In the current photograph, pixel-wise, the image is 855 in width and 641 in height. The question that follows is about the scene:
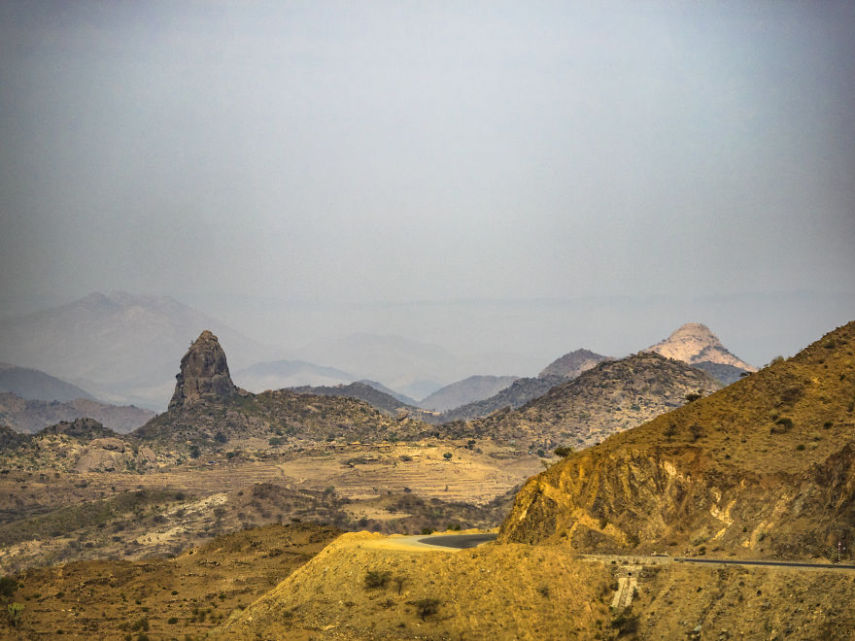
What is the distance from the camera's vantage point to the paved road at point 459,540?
6217cm

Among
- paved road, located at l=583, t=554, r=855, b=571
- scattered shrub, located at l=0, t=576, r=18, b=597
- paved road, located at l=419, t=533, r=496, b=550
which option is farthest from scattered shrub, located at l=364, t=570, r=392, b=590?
scattered shrub, located at l=0, t=576, r=18, b=597

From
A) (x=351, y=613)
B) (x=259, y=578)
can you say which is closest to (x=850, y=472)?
(x=351, y=613)

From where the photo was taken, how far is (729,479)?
160ft

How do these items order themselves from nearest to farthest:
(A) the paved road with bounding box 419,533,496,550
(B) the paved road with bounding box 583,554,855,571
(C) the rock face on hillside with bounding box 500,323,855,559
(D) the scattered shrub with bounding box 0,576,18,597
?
(B) the paved road with bounding box 583,554,855,571 < (C) the rock face on hillside with bounding box 500,323,855,559 < (A) the paved road with bounding box 419,533,496,550 < (D) the scattered shrub with bounding box 0,576,18,597

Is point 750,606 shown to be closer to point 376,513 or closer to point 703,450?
point 703,450

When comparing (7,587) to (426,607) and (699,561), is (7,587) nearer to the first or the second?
(426,607)

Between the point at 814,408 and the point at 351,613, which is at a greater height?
the point at 814,408

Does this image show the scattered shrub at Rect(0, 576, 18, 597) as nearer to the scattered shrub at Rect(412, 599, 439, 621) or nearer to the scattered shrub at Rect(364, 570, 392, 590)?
the scattered shrub at Rect(364, 570, 392, 590)

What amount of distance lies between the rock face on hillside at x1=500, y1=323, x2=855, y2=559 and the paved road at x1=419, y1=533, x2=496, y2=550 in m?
8.03

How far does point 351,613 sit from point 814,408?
26154 mm

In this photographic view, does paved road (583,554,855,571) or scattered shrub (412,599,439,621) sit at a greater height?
paved road (583,554,855,571)

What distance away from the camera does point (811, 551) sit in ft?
143

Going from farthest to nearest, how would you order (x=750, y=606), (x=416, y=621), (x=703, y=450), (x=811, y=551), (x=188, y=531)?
1. (x=188, y=531)
2. (x=703, y=450)
3. (x=416, y=621)
4. (x=811, y=551)
5. (x=750, y=606)

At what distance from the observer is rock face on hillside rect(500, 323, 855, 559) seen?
45312mm
